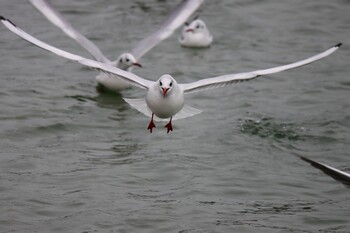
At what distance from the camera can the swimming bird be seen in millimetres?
17969

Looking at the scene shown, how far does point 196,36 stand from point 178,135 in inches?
194

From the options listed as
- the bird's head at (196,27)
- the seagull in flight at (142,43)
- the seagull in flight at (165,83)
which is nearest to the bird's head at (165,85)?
the seagull in flight at (165,83)

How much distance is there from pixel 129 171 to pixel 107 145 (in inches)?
41.9

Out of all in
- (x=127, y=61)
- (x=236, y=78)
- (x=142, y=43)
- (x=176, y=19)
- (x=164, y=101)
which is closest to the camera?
(x=164, y=101)

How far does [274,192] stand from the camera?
37.0 ft

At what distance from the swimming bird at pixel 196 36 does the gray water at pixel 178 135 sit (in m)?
0.20

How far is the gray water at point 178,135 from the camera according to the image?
10367 mm

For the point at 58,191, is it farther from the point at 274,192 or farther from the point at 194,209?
the point at 274,192

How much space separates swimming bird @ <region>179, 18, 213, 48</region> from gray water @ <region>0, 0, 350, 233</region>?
196 mm

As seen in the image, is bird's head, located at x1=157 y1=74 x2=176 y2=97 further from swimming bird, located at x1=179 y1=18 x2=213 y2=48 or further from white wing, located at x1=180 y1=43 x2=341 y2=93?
swimming bird, located at x1=179 y1=18 x2=213 y2=48

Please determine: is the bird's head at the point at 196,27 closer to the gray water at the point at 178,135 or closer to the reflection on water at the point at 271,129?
the gray water at the point at 178,135

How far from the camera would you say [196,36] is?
59.1 feet

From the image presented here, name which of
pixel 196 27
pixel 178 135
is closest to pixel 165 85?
pixel 178 135

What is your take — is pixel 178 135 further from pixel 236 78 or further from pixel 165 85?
pixel 165 85
